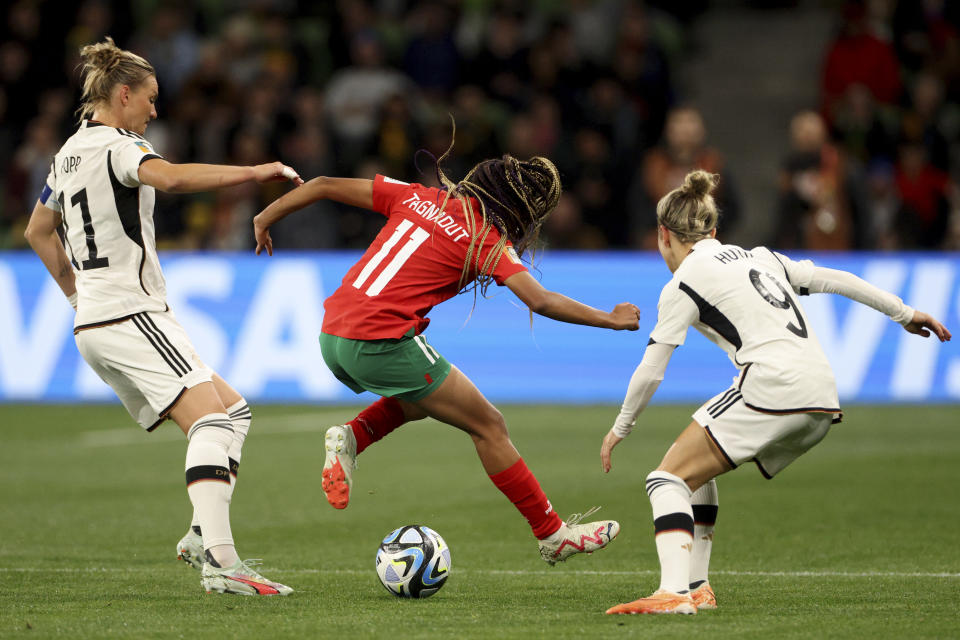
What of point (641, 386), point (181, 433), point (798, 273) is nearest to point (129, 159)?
point (641, 386)

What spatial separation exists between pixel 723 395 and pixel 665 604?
856mm

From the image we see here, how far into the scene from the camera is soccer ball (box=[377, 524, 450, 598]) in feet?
18.9

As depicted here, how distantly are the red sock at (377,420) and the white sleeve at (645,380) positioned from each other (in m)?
1.43

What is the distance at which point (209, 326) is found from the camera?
46.8ft

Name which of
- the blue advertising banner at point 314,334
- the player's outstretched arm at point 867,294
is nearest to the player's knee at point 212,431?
the player's outstretched arm at point 867,294

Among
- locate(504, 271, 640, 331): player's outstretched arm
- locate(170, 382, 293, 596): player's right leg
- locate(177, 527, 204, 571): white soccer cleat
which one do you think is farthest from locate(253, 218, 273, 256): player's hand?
locate(177, 527, 204, 571): white soccer cleat

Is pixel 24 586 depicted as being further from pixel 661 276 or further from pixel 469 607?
pixel 661 276

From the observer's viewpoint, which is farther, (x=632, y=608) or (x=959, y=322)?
(x=959, y=322)

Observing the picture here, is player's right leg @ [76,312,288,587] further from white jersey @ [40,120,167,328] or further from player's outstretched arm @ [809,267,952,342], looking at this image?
player's outstretched arm @ [809,267,952,342]

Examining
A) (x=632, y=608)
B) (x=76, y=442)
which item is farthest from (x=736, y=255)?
(x=76, y=442)

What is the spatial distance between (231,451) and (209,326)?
8309mm

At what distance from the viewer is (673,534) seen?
5.17m

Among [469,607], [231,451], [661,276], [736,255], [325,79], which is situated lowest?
[469,607]

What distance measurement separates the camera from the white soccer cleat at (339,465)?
19.9ft
